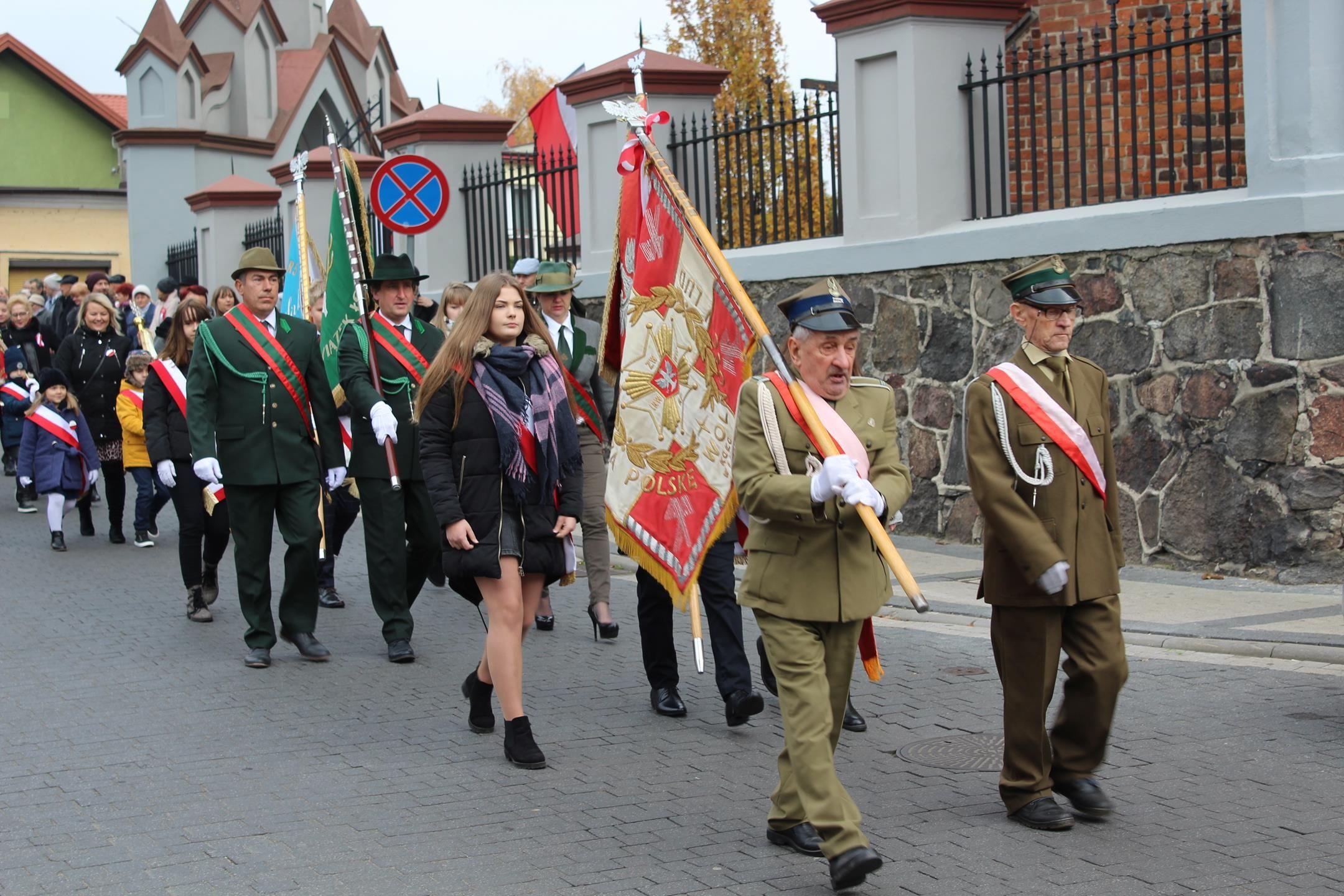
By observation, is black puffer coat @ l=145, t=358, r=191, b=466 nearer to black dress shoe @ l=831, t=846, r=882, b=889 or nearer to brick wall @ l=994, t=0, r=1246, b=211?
brick wall @ l=994, t=0, r=1246, b=211

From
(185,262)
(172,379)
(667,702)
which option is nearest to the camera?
(667,702)

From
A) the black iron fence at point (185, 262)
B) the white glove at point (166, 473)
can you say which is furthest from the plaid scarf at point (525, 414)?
the black iron fence at point (185, 262)

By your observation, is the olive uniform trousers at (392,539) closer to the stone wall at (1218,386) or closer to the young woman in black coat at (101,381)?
the stone wall at (1218,386)

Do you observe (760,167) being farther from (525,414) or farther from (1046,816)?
(1046,816)

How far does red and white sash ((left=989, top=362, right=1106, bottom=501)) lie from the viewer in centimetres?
529

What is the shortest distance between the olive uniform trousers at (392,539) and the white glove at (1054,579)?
4221 millimetres

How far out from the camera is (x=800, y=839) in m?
5.06

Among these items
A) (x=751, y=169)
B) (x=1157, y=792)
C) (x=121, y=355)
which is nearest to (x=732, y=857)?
(x=1157, y=792)

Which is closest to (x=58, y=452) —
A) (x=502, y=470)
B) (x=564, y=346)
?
(x=564, y=346)

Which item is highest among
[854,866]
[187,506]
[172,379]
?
[172,379]

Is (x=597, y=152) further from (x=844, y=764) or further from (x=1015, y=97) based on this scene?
(x=844, y=764)

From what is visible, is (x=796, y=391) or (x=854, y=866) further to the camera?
(x=796, y=391)

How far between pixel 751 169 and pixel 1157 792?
8.51m

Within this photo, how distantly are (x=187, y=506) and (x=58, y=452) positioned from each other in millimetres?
4735
